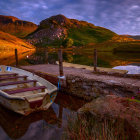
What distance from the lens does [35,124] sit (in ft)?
19.4

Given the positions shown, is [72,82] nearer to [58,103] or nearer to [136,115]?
[58,103]

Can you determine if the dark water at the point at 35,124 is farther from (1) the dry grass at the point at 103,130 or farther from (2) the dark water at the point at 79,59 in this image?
(2) the dark water at the point at 79,59

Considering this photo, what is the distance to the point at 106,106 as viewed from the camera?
423 centimetres

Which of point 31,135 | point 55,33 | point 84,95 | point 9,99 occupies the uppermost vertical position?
point 55,33

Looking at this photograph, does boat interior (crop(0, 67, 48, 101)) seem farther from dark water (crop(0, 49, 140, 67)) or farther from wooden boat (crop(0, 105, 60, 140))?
dark water (crop(0, 49, 140, 67))

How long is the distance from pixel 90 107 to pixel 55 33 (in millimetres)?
178816

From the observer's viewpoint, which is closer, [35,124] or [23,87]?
[35,124]

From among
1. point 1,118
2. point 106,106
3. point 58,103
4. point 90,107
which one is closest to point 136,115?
point 106,106

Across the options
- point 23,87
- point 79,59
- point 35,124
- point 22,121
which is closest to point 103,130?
point 35,124

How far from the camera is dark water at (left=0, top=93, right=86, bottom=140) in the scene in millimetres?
5081

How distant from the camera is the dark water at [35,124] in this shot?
5081mm

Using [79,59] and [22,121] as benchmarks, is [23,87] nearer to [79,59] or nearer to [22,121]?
[22,121]

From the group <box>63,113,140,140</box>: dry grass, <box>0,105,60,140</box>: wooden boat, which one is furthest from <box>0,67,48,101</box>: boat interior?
<box>63,113,140,140</box>: dry grass

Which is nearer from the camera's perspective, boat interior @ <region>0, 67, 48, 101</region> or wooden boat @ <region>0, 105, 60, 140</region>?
wooden boat @ <region>0, 105, 60, 140</region>
